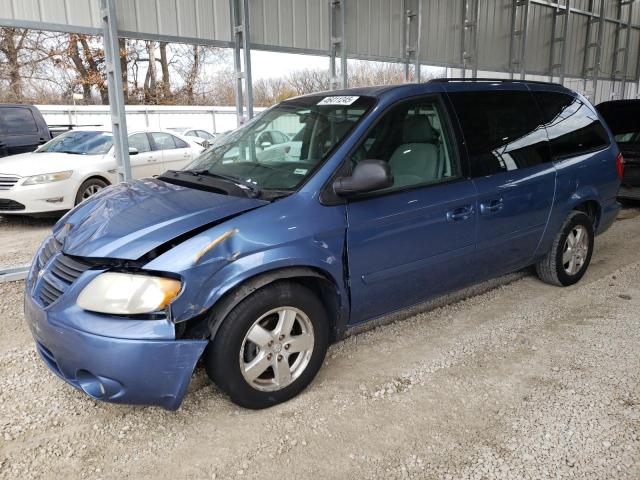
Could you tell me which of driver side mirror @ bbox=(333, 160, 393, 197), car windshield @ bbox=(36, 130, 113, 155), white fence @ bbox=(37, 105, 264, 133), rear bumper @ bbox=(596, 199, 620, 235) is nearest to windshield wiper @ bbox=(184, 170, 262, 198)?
driver side mirror @ bbox=(333, 160, 393, 197)

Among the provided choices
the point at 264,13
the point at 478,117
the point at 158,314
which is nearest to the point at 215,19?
the point at 264,13

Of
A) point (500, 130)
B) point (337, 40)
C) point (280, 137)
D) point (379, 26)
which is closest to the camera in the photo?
point (280, 137)

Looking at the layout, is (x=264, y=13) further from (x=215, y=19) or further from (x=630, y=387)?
(x=630, y=387)

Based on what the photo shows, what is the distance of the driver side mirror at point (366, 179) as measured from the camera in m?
2.76

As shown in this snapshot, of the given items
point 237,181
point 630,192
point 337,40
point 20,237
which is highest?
point 337,40

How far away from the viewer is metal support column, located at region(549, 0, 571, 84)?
11578 millimetres

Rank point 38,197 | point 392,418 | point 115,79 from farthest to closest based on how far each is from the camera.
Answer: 1. point 38,197
2. point 115,79
3. point 392,418

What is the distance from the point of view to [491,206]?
11.8 ft

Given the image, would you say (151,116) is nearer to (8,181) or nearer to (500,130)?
(8,181)

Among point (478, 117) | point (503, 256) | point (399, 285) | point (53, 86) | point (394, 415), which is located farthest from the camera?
point (53, 86)

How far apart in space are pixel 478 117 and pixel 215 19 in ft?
13.5

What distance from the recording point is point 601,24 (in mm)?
12602

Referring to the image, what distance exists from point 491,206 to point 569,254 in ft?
4.74

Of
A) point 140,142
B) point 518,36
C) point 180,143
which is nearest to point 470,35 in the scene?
point 518,36
